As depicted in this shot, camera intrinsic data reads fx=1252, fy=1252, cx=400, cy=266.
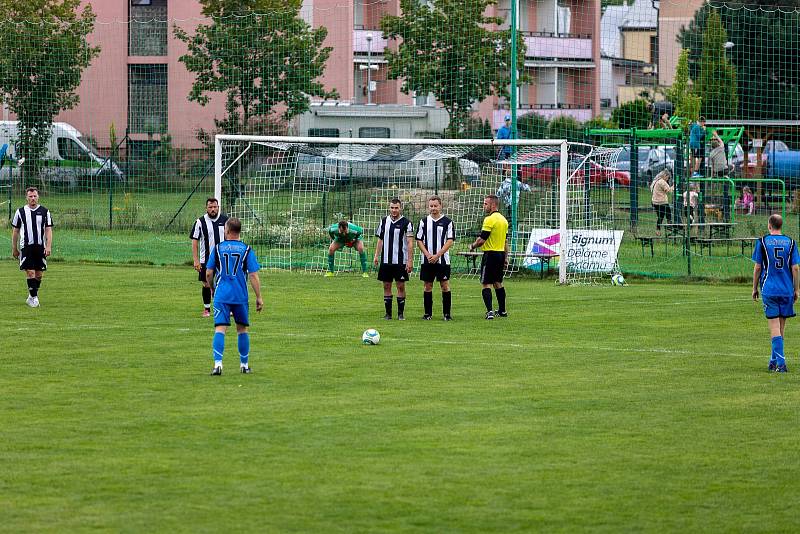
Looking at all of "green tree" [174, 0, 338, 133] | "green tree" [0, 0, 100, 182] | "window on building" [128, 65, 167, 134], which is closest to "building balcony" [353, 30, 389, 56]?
"window on building" [128, 65, 167, 134]

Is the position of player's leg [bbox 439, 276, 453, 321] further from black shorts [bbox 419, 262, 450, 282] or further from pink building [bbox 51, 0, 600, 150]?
pink building [bbox 51, 0, 600, 150]

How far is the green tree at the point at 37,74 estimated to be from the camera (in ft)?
119

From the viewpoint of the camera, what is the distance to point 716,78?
137 feet

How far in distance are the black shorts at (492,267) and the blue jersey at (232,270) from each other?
6.75m

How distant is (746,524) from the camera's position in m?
8.47

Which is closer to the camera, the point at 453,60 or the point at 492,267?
the point at 492,267

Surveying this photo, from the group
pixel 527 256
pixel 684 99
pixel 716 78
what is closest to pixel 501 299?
pixel 527 256

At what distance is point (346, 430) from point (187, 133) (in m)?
31.8

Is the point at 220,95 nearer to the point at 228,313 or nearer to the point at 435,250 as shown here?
the point at 435,250

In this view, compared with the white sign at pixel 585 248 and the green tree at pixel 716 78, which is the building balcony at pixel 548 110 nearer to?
the green tree at pixel 716 78

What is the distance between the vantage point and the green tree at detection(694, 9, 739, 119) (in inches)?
1580

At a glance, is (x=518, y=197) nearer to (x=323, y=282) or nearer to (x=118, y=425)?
(x=323, y=282)

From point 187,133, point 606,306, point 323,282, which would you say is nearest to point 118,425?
point 606,306

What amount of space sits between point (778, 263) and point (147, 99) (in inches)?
1186
